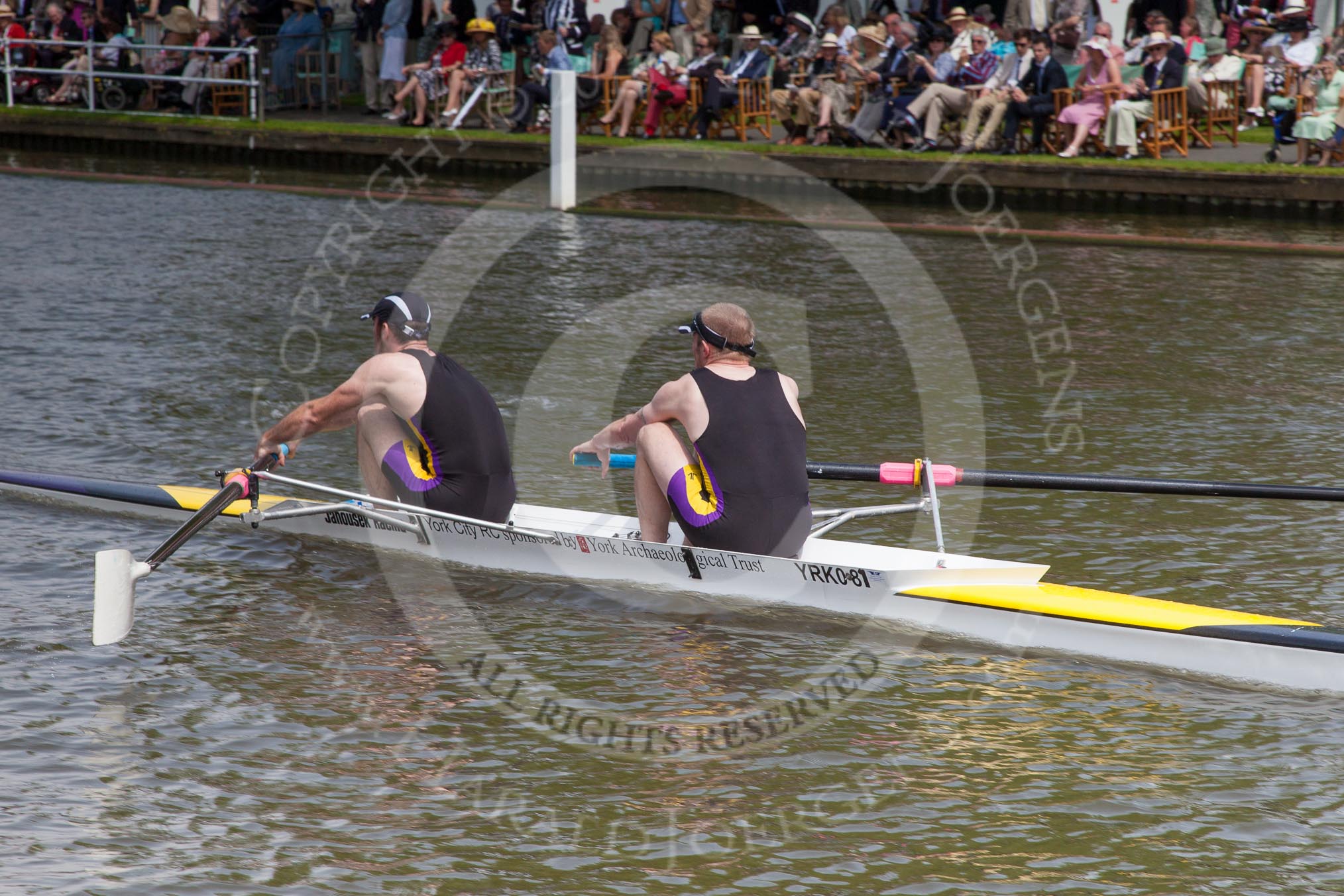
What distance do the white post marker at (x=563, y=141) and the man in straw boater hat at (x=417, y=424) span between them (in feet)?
33.3

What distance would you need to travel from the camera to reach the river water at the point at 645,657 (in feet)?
14.4

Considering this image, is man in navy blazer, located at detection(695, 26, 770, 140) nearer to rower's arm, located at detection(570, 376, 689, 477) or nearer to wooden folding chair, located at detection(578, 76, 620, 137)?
wooden folding chair, located at detection(578, 76, 620, 137)

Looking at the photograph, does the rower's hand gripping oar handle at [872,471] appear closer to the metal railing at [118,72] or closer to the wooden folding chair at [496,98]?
the wooden folding chair at [496,98]

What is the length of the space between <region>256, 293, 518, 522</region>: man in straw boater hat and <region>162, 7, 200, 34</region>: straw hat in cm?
1746

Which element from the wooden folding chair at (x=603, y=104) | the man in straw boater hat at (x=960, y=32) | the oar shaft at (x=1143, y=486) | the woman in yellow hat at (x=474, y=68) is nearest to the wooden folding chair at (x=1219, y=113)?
the man in straw boater hat at (x=960, y=32)

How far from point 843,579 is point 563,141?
11.4m

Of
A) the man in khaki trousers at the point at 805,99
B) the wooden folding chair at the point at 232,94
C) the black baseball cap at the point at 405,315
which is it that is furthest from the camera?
the wooden folding chair at the point at 232,94

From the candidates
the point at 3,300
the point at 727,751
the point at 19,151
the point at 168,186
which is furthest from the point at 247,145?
the point at 727,751

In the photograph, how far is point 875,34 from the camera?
57.7 feet

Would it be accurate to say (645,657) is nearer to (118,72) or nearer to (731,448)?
(731,448)

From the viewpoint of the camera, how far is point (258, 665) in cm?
567

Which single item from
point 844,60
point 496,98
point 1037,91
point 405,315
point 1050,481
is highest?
point 844,60

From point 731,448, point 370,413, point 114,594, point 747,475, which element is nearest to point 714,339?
point 731,448

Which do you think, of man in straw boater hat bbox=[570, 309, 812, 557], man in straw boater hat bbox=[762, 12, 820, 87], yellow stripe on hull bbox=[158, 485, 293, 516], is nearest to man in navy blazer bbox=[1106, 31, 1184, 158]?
man in straw boater hat bbox=[762, 12, 820, 87]
